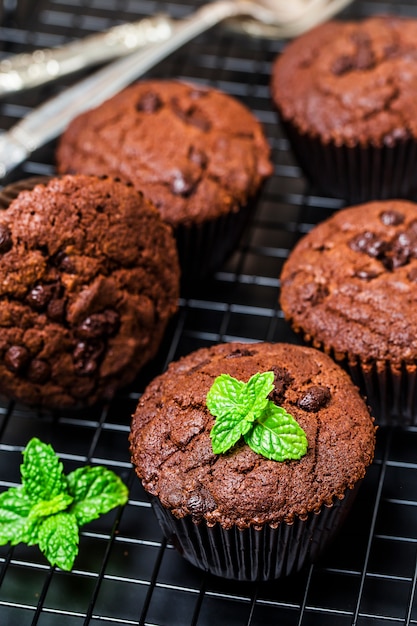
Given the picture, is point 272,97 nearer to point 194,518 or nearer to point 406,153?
point 406,153

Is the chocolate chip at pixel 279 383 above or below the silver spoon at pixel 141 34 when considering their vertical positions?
below

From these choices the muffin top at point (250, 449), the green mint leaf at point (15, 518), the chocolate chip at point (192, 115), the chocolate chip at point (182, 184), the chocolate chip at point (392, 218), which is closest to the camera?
the muffin top at point (250, 449)

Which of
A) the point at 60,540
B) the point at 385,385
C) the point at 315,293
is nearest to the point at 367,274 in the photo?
the point at 315,293

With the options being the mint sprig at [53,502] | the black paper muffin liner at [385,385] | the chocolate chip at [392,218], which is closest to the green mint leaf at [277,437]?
the black paper muffin liner at [385,385]

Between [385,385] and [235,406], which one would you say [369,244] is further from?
[235,406]

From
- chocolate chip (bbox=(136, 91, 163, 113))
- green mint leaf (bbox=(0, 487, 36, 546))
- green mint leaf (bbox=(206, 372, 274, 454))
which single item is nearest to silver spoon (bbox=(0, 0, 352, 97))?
chocolate chip (bbox=(136, 91, 163, 113))

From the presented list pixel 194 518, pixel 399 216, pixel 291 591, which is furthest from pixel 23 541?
pixel 399 216

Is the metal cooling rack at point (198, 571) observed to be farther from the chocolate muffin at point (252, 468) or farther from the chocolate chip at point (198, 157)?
the chocolate chip at point (198, 157)
